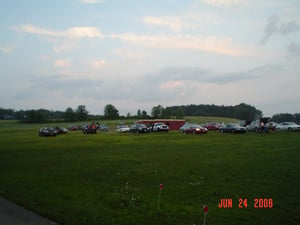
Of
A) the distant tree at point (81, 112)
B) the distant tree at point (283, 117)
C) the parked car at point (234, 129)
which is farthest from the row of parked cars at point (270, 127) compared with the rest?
the distant tree at point (81, 112)

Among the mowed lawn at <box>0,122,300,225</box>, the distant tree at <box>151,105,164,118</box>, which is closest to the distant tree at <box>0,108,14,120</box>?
the distant tree at <box>151,105,164,118</box>

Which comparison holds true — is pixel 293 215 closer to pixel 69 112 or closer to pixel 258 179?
pixel 258 179

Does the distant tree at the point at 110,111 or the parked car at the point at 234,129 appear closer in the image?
the parked car at the point at 234,129

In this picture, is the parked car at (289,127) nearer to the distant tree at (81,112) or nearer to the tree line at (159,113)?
the tree line at (159,113)

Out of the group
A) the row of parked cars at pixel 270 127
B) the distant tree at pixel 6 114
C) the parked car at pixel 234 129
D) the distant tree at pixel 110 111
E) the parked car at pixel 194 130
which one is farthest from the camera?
the distant tree at pixel 6 114

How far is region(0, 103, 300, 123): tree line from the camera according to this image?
13900 centimetres

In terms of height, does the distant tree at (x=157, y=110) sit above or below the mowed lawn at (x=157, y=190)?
above

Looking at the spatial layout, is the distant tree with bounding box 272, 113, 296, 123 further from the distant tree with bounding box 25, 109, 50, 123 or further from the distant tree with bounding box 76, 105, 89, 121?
the distant tree with bounding box 25, 109, 50, 123

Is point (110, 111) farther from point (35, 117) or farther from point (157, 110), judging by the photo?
A: point (35, 117)

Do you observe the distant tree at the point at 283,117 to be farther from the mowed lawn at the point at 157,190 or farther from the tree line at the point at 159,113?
the mowed lawn at the point at 157,190

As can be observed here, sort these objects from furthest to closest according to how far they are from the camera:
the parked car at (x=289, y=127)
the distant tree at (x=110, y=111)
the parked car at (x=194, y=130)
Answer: the distant tree at (x=110, y=111) → the parked car at (x=194, y=130) → the parked car at (x=289, y=127)

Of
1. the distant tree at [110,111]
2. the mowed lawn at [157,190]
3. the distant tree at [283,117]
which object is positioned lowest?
the mowed lawn at [157,190]

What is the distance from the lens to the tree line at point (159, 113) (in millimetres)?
139000

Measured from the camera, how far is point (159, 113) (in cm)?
16088
